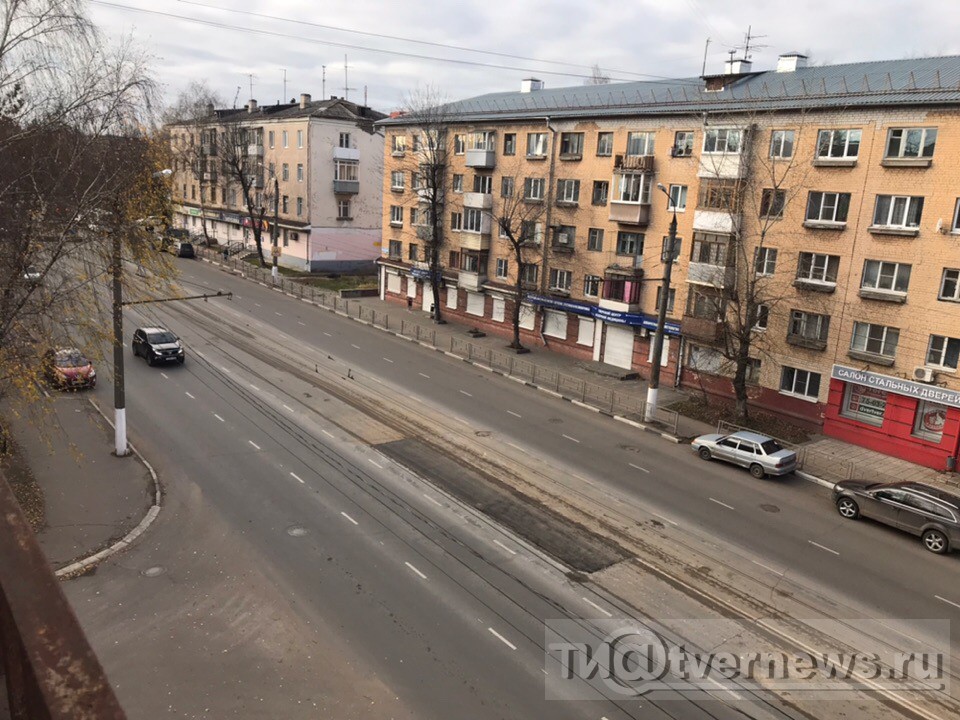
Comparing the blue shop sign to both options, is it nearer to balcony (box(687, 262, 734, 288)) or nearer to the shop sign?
balcony (box(687, 262, 734, 288))

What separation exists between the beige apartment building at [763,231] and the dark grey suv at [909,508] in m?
6.76

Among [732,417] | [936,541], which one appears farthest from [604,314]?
[936,541]

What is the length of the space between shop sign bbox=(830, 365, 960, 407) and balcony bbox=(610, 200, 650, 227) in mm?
11818

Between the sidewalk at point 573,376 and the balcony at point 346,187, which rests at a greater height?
the balcony at point 346,187

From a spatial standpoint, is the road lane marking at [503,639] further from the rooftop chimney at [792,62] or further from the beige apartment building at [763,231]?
the rooftop chimney at [792,62]

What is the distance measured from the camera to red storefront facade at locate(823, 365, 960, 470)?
25.2 metres

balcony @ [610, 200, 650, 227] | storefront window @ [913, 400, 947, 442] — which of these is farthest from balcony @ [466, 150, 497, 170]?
storefront window @ [913, 400, 947, 442]

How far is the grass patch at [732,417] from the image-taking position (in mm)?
28438

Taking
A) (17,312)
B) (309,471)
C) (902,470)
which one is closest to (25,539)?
(17,312)

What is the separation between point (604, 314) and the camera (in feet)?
120

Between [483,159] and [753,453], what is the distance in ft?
84.0

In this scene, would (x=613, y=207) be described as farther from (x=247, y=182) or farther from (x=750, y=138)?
(x=247, y=182)

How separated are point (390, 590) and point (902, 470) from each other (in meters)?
19.9

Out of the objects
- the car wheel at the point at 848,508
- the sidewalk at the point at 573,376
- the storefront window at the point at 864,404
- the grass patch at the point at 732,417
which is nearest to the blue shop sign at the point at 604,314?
the sidewalk at the point at 573,376
